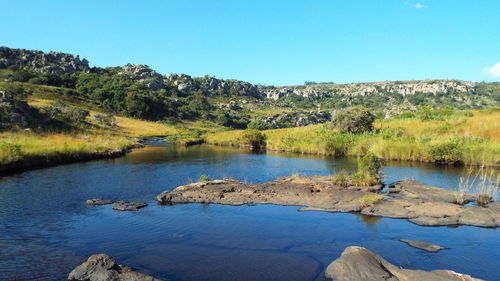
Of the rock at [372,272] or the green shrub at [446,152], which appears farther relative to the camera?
the green shrub at [446,152]

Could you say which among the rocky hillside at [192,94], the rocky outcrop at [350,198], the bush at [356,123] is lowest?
the rocky outcrop at [350,198]

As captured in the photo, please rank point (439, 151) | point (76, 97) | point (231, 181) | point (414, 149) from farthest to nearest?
point (76, 97) → point (414, 149) → point (439, 151) → point (231, 181)

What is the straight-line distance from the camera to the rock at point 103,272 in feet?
30.4

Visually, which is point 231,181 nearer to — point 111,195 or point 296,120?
point 111,195

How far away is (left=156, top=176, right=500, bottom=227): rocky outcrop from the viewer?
48.6 feet

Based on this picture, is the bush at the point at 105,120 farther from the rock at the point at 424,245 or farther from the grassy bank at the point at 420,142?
the rock at the point at 424,245

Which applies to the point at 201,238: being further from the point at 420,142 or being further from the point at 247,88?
the point at 247,88

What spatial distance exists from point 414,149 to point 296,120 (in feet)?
304

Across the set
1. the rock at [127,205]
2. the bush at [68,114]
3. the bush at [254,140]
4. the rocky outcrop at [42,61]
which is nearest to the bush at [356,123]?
the bush at [254,140]

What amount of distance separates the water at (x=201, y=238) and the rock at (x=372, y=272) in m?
0.64

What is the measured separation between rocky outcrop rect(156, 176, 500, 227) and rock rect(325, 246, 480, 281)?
18.5 feet

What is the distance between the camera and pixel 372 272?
9.30 metres

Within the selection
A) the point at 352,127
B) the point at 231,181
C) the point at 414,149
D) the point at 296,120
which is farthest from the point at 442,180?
the point at 296,120

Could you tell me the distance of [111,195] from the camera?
62.8 ft
